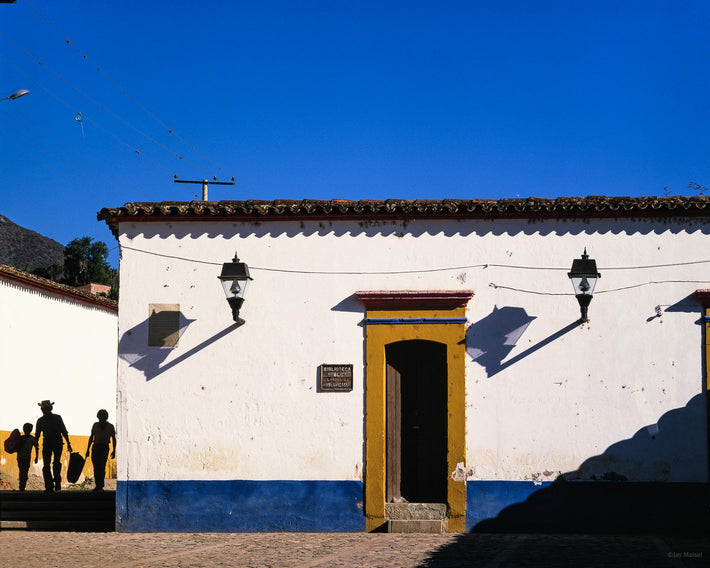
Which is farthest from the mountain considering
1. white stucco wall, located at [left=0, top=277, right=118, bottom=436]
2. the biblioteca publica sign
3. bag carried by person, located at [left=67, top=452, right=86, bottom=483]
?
the biblioteca publica sign

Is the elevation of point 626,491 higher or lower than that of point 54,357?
lower

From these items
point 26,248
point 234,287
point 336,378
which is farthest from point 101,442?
point 26,248

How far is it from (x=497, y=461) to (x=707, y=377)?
8.88ft

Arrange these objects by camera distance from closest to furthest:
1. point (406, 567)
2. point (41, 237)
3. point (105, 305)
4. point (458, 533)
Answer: point (406, 567)
point (458, 533)
point (105, 305)
point (41, 237)

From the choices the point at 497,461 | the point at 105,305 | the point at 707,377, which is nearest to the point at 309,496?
the point at 497,461

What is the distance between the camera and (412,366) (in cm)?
1173

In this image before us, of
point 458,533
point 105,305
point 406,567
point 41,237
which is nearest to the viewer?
point 406,567

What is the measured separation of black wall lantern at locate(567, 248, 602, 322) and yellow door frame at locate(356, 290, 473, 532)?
49.4 inches

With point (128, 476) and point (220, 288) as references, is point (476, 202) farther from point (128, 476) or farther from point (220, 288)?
point (128, 476)

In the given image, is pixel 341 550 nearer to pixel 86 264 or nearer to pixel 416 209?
pixel 416 209

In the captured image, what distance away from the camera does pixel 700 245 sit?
11.5 m

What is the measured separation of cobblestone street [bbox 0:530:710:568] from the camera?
9.00 metres

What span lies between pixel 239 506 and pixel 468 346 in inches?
134

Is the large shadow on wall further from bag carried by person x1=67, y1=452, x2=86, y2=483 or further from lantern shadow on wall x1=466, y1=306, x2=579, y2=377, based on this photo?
bag carried by person x1=67, y1=452, x2=86, y2=483
